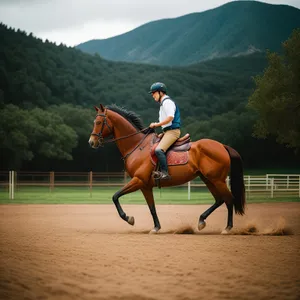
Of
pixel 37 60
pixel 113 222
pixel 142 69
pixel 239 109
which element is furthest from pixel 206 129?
pixel 113 222

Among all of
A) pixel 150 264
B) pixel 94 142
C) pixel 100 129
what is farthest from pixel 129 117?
pixel 150 264

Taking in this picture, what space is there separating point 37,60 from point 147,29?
8906 cm

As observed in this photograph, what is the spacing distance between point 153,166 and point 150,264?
14.3 ft

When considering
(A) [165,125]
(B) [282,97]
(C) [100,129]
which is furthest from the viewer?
(B) [282,97]

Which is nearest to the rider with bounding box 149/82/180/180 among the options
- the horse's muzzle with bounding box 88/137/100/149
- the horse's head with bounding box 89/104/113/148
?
the horse's head with bounding box 89/104/113/148

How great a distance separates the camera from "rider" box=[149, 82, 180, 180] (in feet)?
37.1

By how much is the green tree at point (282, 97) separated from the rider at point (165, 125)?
104 ft

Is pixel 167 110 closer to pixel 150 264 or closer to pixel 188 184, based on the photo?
pixel 150 264

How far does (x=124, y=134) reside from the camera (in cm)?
1199

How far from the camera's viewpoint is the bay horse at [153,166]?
1147 cm

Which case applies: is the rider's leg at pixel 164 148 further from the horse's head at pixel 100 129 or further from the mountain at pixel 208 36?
the mountain at pixel 208 36

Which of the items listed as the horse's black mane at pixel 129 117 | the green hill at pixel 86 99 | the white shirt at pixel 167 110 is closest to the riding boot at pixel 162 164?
the white shirt at pixel 167 110

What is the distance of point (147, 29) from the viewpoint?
176 metres

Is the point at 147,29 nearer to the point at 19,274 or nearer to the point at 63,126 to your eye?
the point at 63,126
